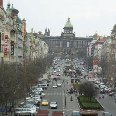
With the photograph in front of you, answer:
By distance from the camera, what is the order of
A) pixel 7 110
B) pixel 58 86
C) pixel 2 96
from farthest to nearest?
pixel 58 86
pixel 7 110
pixel 2 96

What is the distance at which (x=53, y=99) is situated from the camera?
8444cm

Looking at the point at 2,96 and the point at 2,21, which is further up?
the point at 2,21

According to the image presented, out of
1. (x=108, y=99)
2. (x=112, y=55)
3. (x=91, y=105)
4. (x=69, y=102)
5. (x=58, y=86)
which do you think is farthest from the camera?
(x=112, y=55)

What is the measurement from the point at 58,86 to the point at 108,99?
105 ft

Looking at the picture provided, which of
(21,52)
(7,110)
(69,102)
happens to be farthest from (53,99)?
(21,52)

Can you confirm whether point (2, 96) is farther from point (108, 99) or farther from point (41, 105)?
Result: point (108, 99)

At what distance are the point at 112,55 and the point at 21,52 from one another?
1145 inches

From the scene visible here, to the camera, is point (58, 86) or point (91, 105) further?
point (58, 86)

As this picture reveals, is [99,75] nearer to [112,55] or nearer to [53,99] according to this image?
[112,55]

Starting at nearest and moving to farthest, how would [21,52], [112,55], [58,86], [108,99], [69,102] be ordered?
[69,102] < [108,99] < [58,86] < [21,52] < [112,55]

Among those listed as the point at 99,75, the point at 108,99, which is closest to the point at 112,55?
the point at 99,75

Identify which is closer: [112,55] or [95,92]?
[95,92]

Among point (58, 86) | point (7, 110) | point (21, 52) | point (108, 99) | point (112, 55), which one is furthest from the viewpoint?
point (112, 55)

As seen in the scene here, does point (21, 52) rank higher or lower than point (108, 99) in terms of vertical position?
higher
